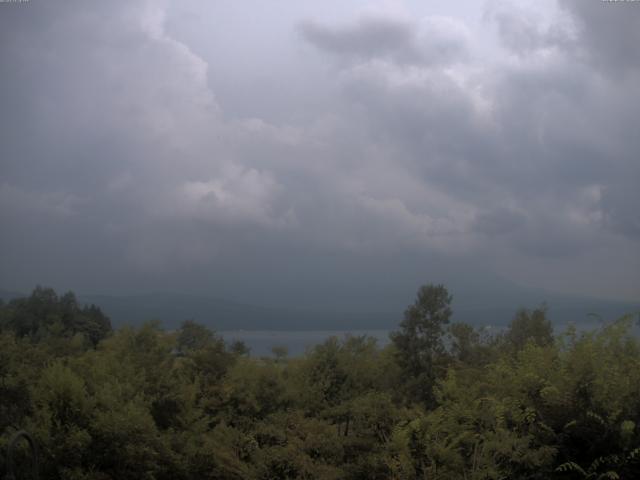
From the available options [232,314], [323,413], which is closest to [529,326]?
[323,413]

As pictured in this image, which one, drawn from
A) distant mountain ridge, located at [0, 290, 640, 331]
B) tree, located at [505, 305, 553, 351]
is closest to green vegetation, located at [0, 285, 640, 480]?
tree, located at [505, 305, 553, 351]

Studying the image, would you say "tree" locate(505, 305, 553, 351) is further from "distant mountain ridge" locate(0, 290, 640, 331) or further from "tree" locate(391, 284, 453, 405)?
"distant mountain ridge" locate(0, 290, 640, 331)

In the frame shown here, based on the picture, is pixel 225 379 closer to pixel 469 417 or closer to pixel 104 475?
pixel 104 475

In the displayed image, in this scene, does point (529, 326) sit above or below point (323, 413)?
above

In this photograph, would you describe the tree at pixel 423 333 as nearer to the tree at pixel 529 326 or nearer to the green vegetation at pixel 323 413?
the green vegetation at pixel 323 413

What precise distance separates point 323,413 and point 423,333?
329 inches

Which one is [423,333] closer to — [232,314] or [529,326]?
[529,326]

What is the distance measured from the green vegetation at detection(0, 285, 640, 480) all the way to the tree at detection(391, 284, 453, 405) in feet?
4.78

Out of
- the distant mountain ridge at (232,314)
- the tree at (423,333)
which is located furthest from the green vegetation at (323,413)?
the distant mountain ridge at (232,314)

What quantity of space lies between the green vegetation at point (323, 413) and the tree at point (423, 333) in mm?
1458

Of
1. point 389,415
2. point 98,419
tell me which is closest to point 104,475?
point 98,419

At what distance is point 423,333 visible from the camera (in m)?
23.2

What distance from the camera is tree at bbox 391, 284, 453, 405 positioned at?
2264 centimetres

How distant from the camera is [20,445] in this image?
10.5 meters
